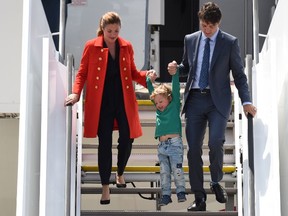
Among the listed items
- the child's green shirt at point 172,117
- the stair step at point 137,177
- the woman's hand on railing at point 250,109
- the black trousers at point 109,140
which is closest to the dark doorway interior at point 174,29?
the stair step at point 137,177

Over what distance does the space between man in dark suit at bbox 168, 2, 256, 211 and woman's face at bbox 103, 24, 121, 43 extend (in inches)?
19.6

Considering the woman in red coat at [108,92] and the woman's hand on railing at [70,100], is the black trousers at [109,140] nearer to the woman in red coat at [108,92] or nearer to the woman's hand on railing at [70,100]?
the woman in red coat at [108,92]

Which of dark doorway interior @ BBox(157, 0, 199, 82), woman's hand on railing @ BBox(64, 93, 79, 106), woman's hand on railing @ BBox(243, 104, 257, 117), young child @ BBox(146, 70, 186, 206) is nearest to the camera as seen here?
woman's hand on railing @ BBox(243, 104, 257, 117)

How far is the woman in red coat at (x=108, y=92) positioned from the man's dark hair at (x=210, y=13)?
2.15 feet

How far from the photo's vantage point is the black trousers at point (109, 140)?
19.0 feet

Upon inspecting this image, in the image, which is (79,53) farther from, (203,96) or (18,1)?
(203,96)

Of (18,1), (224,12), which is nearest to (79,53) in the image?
(18,1)

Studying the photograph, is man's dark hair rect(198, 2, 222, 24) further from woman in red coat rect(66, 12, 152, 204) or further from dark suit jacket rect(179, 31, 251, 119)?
woman in red coat rect(66, 12, 152, 204)

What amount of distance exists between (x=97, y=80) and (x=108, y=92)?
0.44ft

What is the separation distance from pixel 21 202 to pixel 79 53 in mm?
4066

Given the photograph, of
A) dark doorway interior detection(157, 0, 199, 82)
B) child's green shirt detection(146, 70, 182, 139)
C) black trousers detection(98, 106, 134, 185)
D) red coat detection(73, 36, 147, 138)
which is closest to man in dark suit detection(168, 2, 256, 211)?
child's green shirt detection(146, 70, 182, 139)

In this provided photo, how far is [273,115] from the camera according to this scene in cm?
446

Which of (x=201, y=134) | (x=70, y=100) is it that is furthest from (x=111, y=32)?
(x=201, y=134)

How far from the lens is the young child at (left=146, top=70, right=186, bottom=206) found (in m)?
5.70
